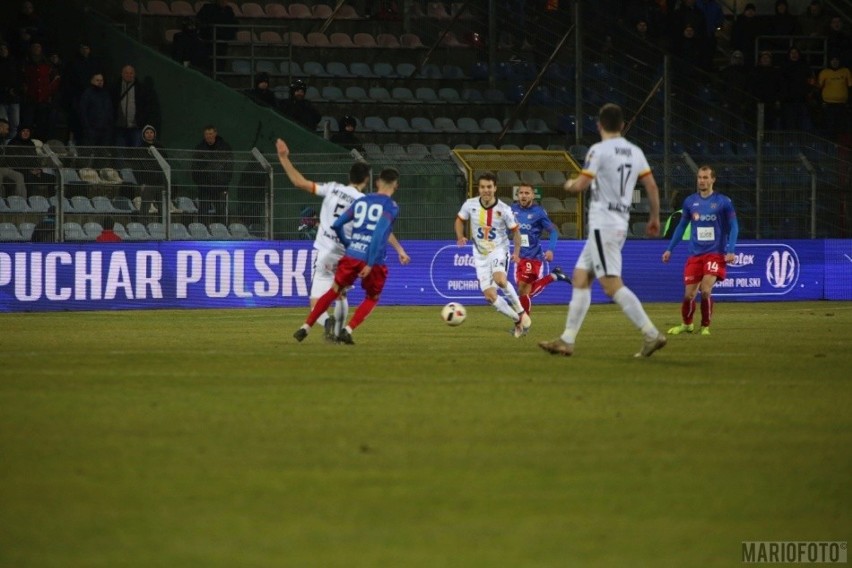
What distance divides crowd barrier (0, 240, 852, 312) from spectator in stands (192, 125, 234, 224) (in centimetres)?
63

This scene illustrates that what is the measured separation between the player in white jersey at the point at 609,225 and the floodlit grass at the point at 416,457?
484mm

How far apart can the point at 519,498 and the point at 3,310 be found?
18696 millimetres

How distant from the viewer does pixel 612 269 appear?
1347 cm

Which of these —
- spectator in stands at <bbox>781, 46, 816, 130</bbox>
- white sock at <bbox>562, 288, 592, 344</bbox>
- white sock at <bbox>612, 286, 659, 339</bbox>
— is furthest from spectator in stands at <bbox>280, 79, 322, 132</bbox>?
white sock at <bbox>612, 286, 659, 339</bbox>

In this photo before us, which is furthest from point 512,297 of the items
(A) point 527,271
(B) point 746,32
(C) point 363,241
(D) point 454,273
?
(B) point 746,32

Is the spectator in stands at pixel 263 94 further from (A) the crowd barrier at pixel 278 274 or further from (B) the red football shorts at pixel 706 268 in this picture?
(B) the red football shorts at pixel 706 268

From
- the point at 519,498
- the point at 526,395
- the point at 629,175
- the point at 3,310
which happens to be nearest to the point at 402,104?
the point at 3,310

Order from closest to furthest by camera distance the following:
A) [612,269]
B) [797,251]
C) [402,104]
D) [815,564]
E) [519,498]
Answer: [815,564] → [519,498] → [612,269] → [797,251] → [402,104]

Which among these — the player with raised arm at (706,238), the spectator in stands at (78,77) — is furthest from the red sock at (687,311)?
the spectator in stands at (78,77)

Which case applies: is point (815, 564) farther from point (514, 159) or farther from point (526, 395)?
point (514, 159)

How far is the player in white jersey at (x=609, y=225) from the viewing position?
1345cm

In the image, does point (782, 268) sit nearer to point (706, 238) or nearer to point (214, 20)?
point (706, 238)

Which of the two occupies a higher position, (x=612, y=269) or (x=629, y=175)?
(x=629, y=175)

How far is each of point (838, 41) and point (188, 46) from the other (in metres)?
15.0
